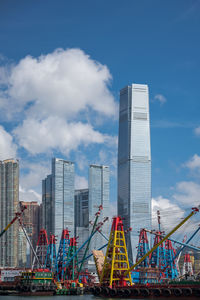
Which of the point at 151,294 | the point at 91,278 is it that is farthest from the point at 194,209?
the point at 91,278

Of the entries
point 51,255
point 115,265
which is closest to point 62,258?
point 51,255

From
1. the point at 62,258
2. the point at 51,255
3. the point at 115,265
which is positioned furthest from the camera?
the point at 51,255

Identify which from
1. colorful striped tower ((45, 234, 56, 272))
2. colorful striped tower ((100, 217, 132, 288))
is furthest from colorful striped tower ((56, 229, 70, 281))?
colorful striped tower ((100, 217, 132, 288))

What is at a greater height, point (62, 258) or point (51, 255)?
point (51, 255)

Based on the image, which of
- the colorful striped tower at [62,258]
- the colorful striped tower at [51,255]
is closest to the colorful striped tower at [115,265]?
the colorful striped tower at [62,258]

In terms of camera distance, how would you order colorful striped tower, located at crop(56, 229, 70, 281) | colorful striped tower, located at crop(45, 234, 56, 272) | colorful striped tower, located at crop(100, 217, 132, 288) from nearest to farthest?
colorful striped tower, located at crop(100, 217, 132, 288) → colorful striped tower, located at crop(56, 229, 70, 281) → colorful striped tower, located at crop(45, 234, 56, 272)

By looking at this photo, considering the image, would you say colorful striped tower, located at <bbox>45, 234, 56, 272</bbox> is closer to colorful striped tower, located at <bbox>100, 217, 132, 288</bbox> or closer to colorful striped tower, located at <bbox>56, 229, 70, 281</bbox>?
colorful striped tower, located at <bbox>56, 229, 70, 281</bbox>

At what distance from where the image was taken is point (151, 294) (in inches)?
4035

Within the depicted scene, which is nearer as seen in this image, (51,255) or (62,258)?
(62,258)

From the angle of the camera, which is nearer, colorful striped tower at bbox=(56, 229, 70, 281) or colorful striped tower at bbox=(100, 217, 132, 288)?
colorful striped tower at bbox=(100, 217, 132, 288)

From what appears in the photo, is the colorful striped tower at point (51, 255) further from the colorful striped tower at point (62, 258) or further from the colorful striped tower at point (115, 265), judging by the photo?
the colorful striped tower at point (115, 265)

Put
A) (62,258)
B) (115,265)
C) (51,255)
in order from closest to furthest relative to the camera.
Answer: (115,265) → (62,258) → (51,255)

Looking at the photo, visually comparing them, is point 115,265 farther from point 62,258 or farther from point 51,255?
point 51,255

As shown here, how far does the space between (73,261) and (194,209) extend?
57.6 metres
